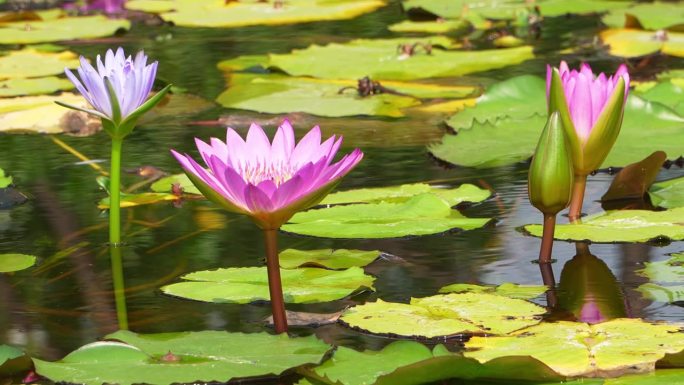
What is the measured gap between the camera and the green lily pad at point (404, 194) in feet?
Result: 9.31

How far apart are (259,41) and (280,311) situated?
4.19m

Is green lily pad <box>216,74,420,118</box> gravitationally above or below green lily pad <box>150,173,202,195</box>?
below

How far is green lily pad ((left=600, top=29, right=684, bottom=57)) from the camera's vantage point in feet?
16.5

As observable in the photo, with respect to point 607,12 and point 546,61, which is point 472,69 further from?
point 607,12

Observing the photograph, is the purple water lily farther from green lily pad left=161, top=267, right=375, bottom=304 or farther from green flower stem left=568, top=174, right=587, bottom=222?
green flower stem left=568, top=174, right=587, bottom=222

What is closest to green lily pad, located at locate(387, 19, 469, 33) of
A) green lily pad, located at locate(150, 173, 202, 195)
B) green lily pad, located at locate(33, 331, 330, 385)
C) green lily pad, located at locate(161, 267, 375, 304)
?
green lily pad, located at locate(150, 173, 202, 195)

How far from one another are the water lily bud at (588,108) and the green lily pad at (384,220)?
264mm

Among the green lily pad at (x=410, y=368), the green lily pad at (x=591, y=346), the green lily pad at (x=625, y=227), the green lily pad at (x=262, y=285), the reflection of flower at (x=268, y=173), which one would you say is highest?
the reflection of flower at (x=268, y=173)

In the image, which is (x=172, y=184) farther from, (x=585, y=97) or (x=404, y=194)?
(x=585, y=97)

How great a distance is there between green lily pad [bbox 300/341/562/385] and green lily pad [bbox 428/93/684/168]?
1509mm

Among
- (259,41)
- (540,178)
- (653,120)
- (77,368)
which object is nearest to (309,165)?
(77,368)

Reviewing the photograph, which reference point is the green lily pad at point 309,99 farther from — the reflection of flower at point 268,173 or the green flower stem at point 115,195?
the reflection of flower at point 268,173

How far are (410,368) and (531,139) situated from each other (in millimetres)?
1874

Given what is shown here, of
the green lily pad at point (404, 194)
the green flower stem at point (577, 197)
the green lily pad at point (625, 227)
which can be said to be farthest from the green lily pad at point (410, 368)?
the green lily pad at point (404, 194)
